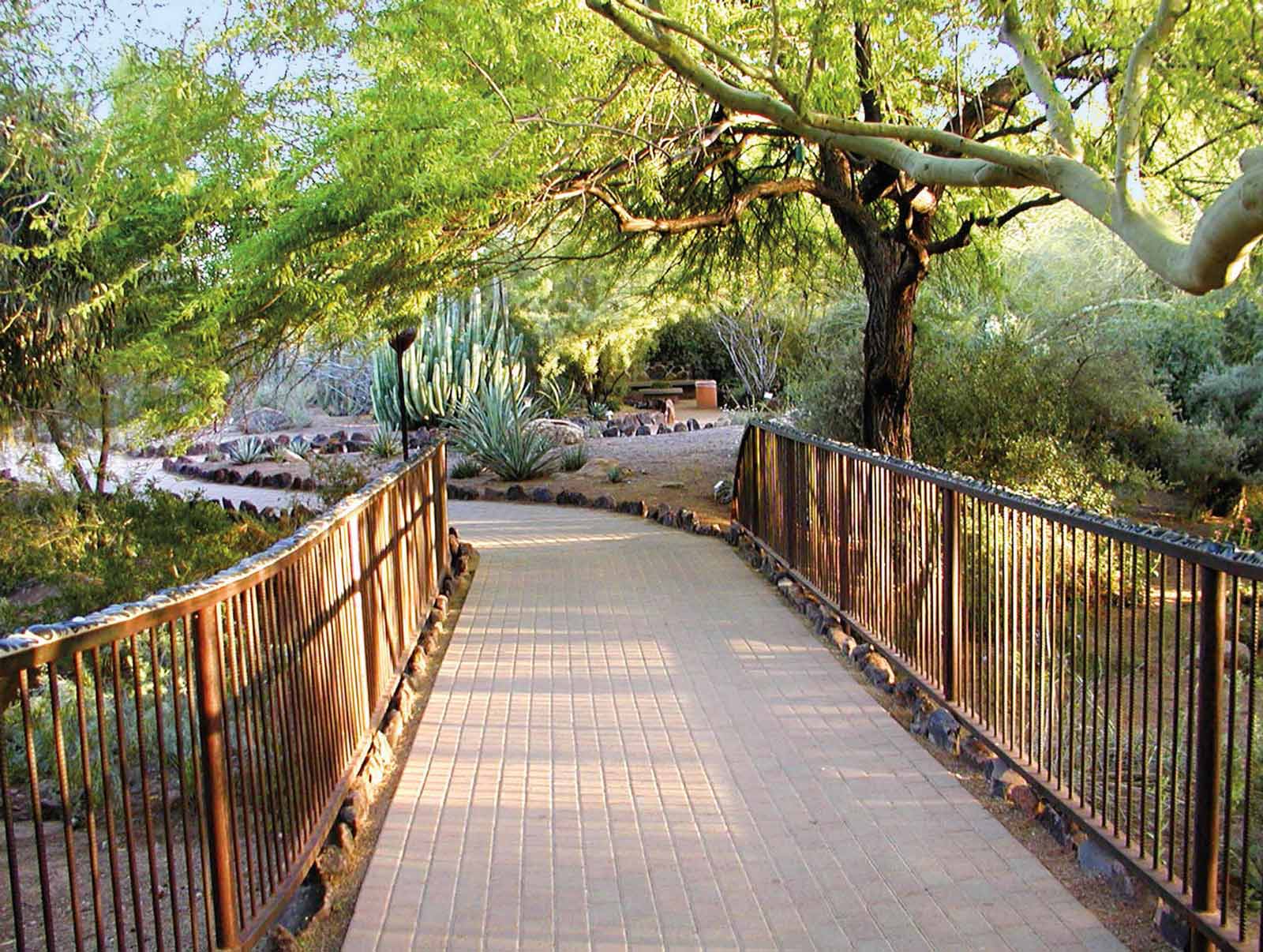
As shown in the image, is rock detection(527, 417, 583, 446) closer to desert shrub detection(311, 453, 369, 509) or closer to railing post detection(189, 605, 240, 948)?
desert shrub detection(311, 453, 369, 509)

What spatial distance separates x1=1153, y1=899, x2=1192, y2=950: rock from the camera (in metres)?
3.79

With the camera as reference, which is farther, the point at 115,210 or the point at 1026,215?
the point at 1026,215

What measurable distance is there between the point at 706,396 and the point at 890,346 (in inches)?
913

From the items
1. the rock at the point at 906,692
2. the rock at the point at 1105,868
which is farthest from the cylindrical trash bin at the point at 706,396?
the rock at the point at 1105,868

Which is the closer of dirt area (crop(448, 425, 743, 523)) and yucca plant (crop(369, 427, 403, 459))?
dirt area (crop(448, 425, 743, 523))

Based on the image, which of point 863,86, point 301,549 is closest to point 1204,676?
point 301,549

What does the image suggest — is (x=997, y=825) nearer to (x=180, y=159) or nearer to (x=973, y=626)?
(x=973, y=626)

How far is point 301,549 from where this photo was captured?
483 centimetres

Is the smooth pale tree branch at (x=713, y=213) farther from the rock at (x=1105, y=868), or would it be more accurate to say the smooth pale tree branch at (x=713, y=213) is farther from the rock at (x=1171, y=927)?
the rock at (x=1171, y=927)

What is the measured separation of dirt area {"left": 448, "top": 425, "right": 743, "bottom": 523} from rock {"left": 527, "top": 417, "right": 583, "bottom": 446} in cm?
32

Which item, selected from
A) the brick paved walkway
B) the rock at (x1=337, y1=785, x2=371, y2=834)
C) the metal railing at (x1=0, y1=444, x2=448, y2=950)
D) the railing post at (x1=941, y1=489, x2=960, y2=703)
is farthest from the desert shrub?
the railing post at (x1=941, y1=489, x2=960, y2=703)

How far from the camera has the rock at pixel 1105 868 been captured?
4.24m

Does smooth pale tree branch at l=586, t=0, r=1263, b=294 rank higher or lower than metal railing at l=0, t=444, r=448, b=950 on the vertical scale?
higher

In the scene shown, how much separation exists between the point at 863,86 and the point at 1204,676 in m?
7.46
